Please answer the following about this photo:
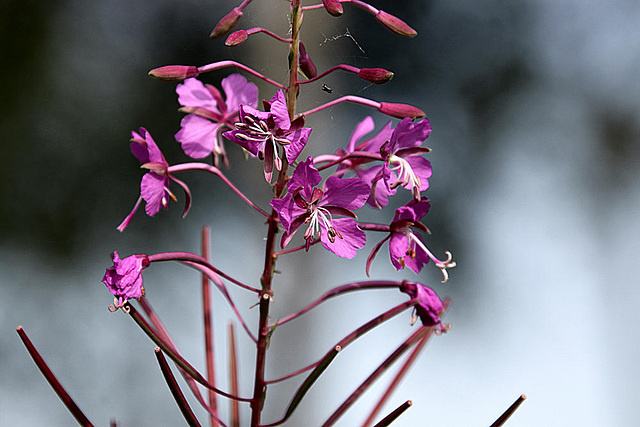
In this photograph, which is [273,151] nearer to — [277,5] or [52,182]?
[277,5]

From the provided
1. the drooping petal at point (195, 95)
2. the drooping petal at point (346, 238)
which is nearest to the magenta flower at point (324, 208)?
the drooping petal at point (346, 238)

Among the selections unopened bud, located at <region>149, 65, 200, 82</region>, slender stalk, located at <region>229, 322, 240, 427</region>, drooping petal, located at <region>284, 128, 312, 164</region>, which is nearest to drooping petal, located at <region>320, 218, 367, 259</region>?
drooping petal, located at <region>284, 128, 312, 164</region>

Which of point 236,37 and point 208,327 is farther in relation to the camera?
point 208,327

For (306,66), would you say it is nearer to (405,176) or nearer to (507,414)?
(405,176)

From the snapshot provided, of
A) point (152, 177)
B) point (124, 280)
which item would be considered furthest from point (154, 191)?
point (124, 280)

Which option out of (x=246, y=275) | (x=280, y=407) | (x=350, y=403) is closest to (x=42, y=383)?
(x=246, y=275)

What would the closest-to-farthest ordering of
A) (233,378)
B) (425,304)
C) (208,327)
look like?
(425,304) < (208,327) < (233,378)

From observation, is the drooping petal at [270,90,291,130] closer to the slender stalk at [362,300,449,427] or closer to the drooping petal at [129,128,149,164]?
the drooping petal at [129,128,149,164]
